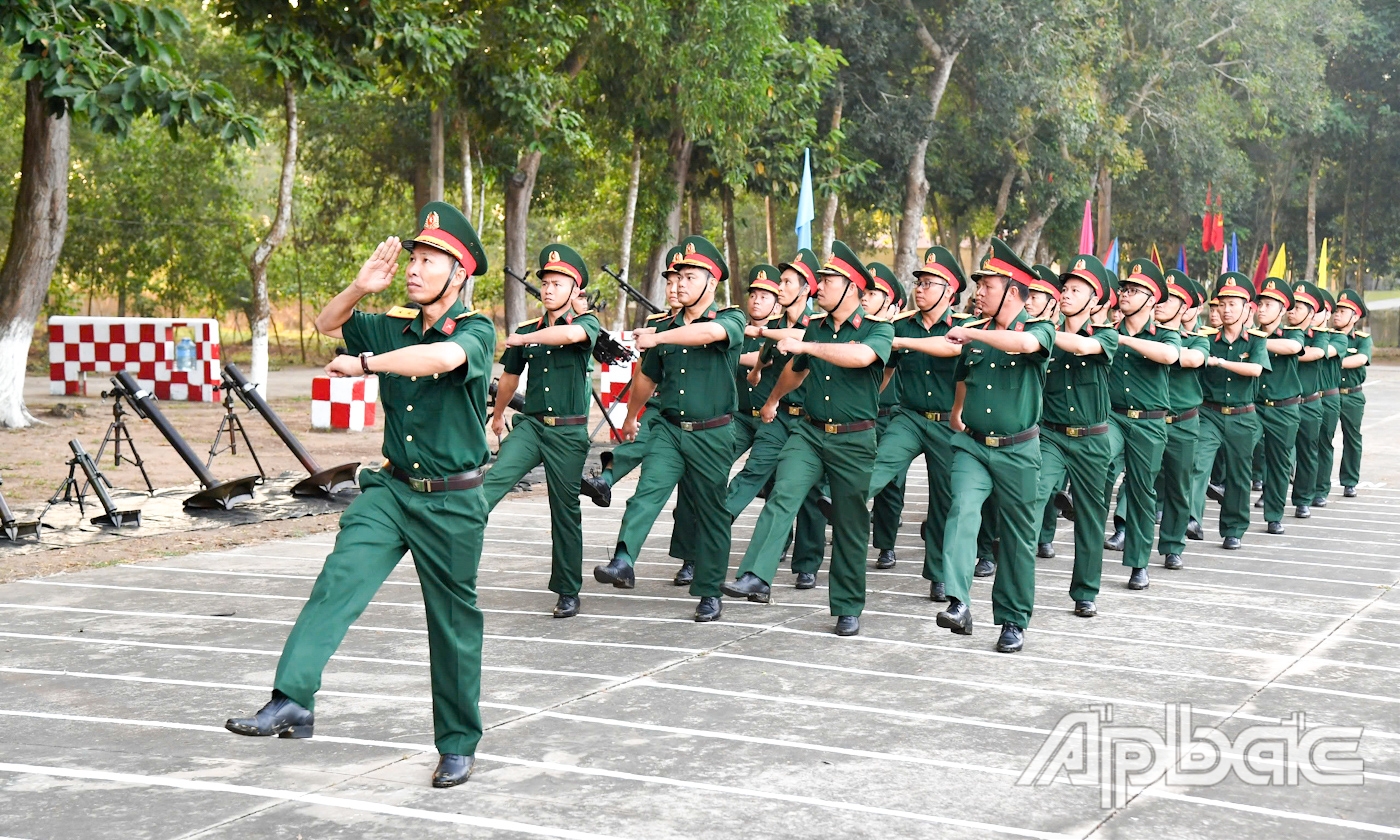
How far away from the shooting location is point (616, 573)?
8.07 m

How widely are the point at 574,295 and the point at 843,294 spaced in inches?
60.5

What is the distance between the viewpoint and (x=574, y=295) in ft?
27.5

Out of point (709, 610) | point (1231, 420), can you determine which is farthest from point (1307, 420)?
point (709, 610)

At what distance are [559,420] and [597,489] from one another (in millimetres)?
713

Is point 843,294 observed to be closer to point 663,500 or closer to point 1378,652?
point 663,500

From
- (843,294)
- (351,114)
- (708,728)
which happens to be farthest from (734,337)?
(351,114)

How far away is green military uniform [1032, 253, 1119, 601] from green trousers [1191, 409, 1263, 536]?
258cm

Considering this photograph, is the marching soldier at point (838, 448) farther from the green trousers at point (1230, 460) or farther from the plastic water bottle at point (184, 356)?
the plastic water bottle at point (184, 356)

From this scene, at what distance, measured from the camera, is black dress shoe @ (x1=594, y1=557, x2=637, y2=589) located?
8039 mm

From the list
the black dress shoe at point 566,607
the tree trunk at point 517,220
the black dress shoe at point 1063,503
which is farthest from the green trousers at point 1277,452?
the tree trunk at point 517,220

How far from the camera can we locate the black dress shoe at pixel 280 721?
463 centimetres

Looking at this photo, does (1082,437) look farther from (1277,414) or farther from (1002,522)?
(1277,414)

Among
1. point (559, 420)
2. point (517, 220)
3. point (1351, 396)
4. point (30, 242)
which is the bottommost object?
point (559, 420)

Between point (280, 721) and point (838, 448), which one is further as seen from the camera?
point (838, 448)
